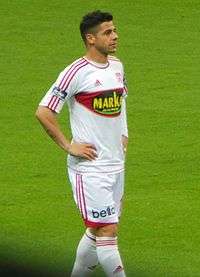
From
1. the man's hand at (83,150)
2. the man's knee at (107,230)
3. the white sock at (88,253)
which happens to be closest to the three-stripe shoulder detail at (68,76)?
the man's hand at (83,150)

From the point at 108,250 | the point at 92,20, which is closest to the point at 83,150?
the point at 108,250

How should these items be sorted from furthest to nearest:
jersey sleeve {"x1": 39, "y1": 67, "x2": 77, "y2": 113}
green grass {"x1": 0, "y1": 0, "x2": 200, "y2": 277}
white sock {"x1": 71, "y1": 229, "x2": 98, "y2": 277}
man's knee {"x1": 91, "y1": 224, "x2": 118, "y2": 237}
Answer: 1. green grass {"x1": 0, "y1": 0, "x2": 200, "y2": 277}
2. white sock {"x1": 71, "y1": 229, "x2": 98, "y2": 277}
3. man's knee {"x1": 91, "y1": 224, "x2": 118, "y2": 237}
4. jersey sleeve {"x1": 39, "y1": 67, "x2": 77, "y2": 113}

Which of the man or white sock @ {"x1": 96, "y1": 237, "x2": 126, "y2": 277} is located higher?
the man

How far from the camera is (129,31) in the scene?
62.0 feet

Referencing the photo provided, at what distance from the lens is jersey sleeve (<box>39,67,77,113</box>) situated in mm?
6418

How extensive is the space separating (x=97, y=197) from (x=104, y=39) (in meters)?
0.98

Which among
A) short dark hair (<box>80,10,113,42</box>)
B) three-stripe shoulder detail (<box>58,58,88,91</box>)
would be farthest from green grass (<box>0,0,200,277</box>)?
short dark hair (<box>80,10,113,42</box>)

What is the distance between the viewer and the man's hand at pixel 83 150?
6430 millimetres

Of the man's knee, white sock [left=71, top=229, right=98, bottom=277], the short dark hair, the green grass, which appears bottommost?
the green grass

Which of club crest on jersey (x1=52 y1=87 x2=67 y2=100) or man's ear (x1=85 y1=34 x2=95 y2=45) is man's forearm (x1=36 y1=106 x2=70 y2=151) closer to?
club crest on jersey (x1=52 y1=87 x2=67 y2=100)

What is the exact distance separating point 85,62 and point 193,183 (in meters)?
4.47

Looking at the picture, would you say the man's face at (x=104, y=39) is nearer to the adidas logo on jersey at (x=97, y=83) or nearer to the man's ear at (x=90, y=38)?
the man's ear at (x=90, y=38)

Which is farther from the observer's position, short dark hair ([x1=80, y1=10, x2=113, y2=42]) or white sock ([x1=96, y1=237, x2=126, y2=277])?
white sock ([x1=96, y1=237, x2=126, y2=277])

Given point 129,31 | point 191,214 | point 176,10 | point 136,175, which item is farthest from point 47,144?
point 176,10
